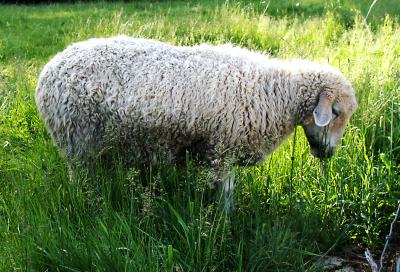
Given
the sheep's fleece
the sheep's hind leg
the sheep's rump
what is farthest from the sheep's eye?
the sheep's hind leg

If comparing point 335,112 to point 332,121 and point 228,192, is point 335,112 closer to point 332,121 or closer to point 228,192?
point 332,121

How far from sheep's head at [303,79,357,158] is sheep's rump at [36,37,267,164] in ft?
1.26

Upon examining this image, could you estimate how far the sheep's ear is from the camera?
3.68 m

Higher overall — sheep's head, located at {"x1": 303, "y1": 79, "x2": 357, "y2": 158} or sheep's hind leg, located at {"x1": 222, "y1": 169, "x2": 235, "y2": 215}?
sheep's head, located at {"x1": 303, "y1": 79, "x2": 357, "y2": 158}

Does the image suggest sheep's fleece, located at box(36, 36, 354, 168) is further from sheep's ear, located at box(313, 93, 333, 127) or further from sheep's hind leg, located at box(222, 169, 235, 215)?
sheep's hind leg, located at box(222, 169, 235, 215)

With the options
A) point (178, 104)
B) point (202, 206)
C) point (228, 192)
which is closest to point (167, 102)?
point (178, 104)

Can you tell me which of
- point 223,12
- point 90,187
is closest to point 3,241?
point 90,187

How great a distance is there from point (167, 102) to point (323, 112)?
1014 mm

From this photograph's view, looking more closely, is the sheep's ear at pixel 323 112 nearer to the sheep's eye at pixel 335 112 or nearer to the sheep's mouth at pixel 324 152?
the sheep's eye at pixel 335 112

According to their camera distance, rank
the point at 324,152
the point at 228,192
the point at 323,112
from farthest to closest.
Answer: the point at 324,152 → the point at 323,112 → the point at 228,192

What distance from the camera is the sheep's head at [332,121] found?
3827 millimetres

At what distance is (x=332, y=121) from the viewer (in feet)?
12.7

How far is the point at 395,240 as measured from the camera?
11.4ft

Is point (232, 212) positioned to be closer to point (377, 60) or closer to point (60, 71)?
point (60, 71)
